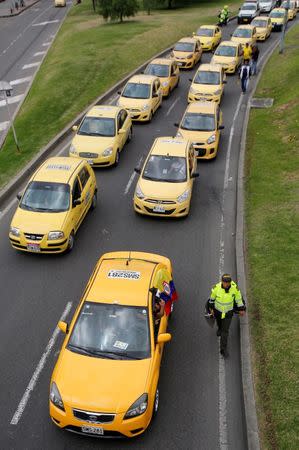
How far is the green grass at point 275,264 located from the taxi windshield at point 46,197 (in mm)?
5411

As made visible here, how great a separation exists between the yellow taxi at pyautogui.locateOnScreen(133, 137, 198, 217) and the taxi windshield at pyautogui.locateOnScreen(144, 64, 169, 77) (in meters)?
11.9

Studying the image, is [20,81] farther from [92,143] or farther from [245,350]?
[245,350]

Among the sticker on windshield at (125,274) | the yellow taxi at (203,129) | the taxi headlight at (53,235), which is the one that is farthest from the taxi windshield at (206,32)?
the sticker on windshield at (125,274)

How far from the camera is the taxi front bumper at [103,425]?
7.15 metres

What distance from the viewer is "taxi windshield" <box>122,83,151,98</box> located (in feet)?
75.6

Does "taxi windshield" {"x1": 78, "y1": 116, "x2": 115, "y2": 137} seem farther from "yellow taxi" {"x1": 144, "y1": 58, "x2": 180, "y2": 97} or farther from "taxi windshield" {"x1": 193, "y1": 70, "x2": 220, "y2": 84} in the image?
"yellow taxi" {"x1": 144, "y1": 58, "x2": 180, "y2": 97}

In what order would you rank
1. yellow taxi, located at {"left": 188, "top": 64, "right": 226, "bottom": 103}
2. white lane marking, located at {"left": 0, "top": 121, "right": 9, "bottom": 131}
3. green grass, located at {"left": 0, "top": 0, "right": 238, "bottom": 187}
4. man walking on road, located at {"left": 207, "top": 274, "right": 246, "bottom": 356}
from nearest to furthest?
man walking on road, located at {"left": 207, "top": 274, "right": 246, "bottom": 356}, green grass, located at {"left": 0, "top": 0, "right": 238, "bottom": 187}, white lane marking, located at {"left": 0, "top": 121, "right": 9, "bottom": 131}, yellow taxi, located at {"left": 188, "top": 64, "right": 226, "bottom": 103}

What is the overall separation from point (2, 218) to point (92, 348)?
817 centimetres

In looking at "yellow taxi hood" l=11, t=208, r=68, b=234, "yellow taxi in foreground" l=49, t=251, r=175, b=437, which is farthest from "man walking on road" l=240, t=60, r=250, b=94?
"yellow taxi in foreground" l=49, t=251, r=175, b=437

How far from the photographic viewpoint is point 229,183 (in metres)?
17.0

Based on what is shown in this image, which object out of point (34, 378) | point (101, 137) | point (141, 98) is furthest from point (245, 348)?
point (141, 98)

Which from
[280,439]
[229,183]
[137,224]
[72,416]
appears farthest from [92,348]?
[229,183]

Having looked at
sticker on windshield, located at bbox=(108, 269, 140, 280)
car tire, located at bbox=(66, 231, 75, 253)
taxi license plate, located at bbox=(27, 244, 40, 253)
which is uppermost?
sticker on windshield, located at bbox=(108, 269, 140, 280)

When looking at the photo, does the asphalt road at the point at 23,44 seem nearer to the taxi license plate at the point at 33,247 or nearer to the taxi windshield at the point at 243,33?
the taxi license plate at the point at 33,247
